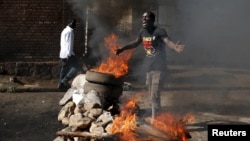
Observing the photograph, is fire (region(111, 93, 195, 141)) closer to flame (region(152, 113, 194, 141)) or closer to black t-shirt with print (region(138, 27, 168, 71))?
flame (region(152, 113, 194, 141))

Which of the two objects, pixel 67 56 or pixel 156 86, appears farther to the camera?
pixel 67 56

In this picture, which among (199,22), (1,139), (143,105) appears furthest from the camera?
(199,22)

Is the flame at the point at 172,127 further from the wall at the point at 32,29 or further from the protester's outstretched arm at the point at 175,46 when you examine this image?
the wall at the point at 32,29

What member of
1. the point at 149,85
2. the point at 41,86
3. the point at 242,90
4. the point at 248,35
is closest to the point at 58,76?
the point at 41,86

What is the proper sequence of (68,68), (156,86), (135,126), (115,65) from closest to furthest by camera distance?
(135,126), (156,86), (115,65), (68,68)

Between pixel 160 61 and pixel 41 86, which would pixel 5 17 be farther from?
pixel 160 61

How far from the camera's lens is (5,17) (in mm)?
10062

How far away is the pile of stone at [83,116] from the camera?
5.36 m

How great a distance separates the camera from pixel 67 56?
30.5 feet

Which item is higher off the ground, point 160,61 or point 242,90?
point 160,61

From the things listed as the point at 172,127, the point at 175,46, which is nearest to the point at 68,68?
the point at 175,46

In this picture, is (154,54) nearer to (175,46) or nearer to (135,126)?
(175,46)

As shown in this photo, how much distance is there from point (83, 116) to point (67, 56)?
133 inches

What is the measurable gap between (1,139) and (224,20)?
8494mm
